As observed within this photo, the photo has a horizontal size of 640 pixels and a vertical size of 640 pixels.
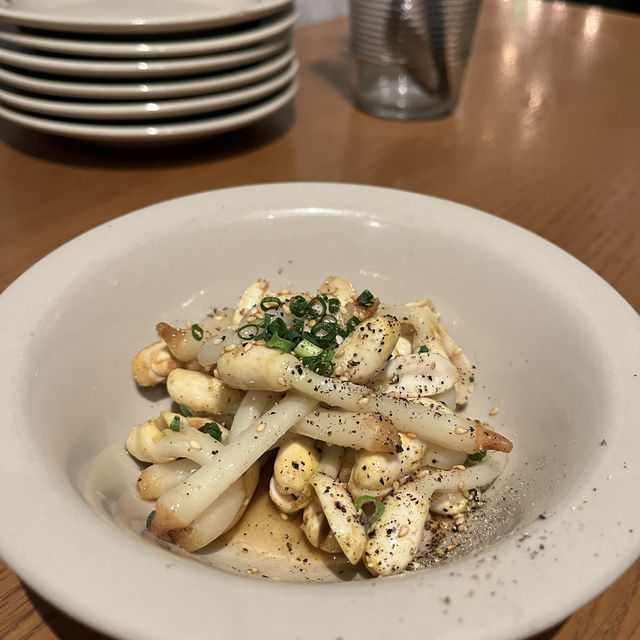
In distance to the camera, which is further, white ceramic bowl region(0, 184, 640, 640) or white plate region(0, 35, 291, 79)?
white plate region(0, 35, 291, 79)

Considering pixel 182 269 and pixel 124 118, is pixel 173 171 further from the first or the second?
pixel 182 269

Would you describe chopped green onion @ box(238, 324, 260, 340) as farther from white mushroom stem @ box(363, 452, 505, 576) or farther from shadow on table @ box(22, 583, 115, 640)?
shadow on table @ box(22, 583, 115, 640)

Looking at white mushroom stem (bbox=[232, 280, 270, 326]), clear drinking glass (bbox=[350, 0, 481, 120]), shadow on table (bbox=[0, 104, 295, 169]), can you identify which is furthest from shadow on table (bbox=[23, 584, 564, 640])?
clear drinking glass (bbox=[350, 0, 481, 120])

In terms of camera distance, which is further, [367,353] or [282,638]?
[367,353]

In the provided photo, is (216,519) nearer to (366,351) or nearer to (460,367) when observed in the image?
(366,351)

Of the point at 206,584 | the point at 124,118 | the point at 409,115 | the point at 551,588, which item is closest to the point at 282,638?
the point at 206,584

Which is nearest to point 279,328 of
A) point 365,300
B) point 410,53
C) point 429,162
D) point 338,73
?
point 365,300
